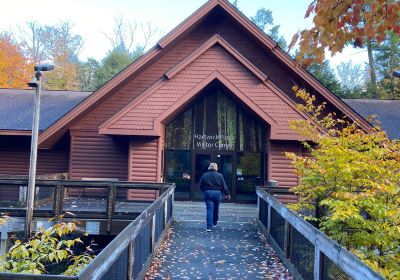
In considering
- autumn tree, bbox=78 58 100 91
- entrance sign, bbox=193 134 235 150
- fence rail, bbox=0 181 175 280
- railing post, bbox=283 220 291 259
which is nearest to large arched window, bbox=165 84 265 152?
entrance sign, bbox=193 134 235 150

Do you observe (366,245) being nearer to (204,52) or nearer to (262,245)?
(262,245)

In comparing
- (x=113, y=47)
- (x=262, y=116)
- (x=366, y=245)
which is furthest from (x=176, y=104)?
(x=113, y=47)

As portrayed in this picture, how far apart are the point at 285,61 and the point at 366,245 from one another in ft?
36.1

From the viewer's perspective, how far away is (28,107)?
19.2m

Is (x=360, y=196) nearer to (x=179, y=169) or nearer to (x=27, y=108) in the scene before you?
(x=179, y=169)

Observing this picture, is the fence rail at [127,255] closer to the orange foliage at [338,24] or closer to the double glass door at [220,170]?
the orange foliage at [338,24]

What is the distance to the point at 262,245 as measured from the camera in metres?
9.21

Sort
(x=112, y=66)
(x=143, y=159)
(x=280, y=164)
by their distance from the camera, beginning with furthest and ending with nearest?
(x=112, y=66) < (x=143, y=159) < (x=280, y=164)

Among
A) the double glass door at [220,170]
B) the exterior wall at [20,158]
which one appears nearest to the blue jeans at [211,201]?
the double glass door at [220,170]

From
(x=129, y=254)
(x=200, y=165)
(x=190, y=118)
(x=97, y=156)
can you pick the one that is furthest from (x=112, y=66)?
(x=129, y=254)

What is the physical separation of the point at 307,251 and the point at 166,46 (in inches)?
523

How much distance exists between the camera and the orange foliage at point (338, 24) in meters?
4.09

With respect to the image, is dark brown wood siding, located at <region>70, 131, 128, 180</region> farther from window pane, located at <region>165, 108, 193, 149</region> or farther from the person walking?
the person walking

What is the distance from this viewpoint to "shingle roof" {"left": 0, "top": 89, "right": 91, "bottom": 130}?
683 inches
